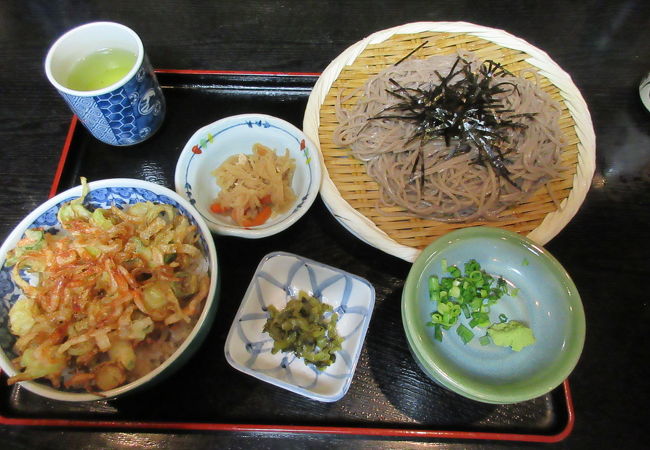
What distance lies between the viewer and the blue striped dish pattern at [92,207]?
1.43 m

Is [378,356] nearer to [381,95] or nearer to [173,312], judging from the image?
[173,312]

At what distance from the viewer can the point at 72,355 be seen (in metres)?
1.35

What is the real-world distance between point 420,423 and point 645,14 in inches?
103

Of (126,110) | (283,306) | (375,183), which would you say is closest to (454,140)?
(375,183)

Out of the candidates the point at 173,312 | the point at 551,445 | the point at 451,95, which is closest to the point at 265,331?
the point at 173,312

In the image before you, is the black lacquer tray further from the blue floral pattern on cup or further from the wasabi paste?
the blue floral pattern on cup

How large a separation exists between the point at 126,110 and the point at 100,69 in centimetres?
28

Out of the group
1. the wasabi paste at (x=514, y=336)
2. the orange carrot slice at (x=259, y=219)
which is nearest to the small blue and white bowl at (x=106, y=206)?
the orange carrot slice at (x=259, y=219)

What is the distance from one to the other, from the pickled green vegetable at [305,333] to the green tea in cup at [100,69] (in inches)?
47.6

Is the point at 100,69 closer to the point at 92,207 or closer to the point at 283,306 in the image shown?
the point at 92,207

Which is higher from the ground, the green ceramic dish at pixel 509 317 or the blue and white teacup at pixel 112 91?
the blue and white teacup at pixel 112 91

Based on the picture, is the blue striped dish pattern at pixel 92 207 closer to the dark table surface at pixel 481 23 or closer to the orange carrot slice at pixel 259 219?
the orange carrot slice at pixel 259 219

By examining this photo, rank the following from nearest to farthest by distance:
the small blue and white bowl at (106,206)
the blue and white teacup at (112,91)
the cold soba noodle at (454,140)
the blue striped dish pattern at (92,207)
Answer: the small blue and white bowl at (106,206) → the blue striped dish pattern at (92,207) → the blue and white teacup at (112,91) → the cold soba noodle at (454,140)

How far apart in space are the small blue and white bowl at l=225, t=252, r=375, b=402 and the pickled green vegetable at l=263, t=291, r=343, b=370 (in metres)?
0.04
